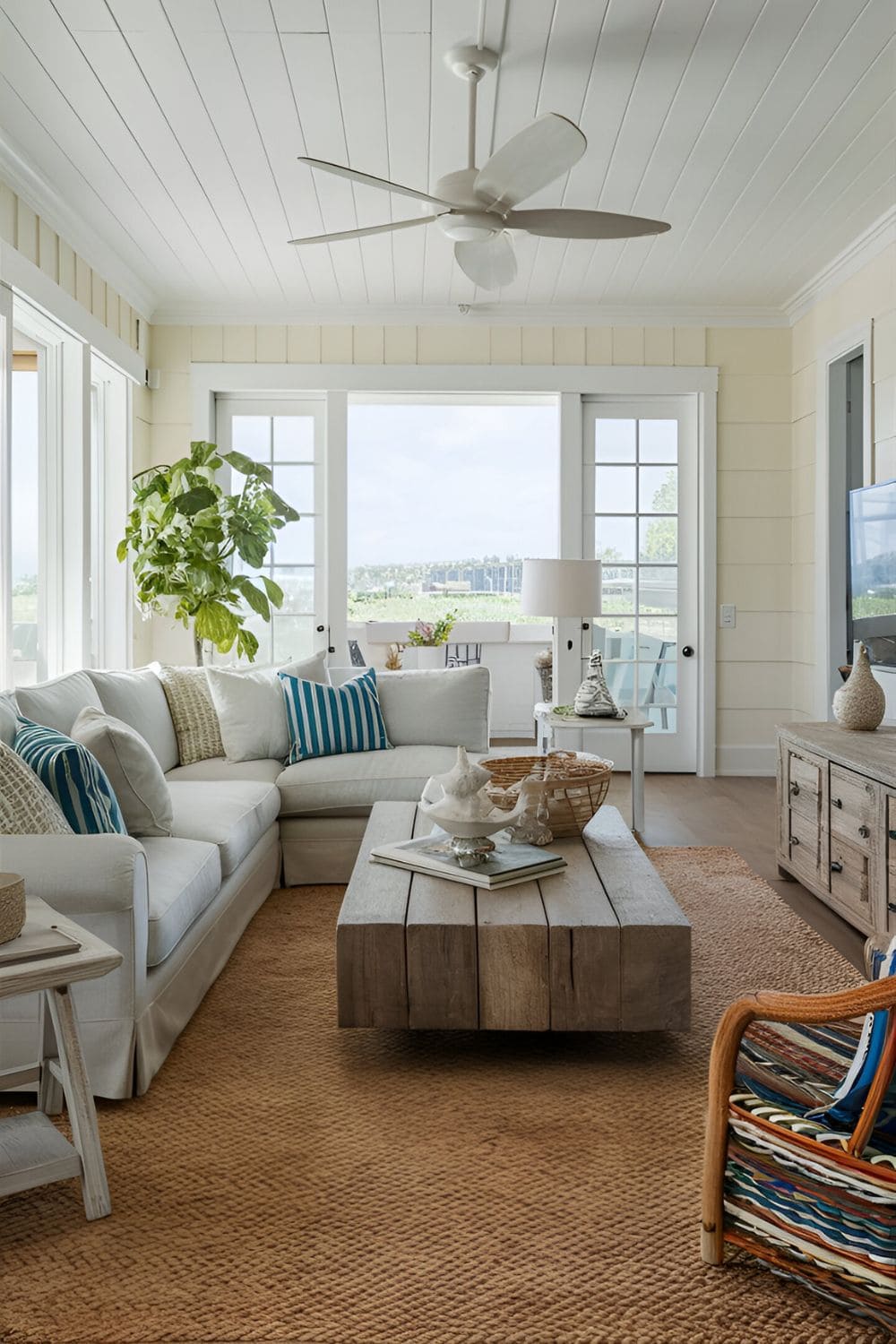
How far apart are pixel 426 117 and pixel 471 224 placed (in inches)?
28.0

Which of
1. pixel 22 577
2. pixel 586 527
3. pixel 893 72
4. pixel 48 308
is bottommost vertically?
pixel 22 577

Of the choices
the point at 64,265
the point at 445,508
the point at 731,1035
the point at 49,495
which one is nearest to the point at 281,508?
the point at 49,495

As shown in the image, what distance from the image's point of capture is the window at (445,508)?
10719mm

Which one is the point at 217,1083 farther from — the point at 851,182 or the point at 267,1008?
the point at 851,182

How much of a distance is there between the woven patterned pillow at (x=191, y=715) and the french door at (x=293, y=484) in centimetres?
199

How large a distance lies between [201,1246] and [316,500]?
16.8 feet

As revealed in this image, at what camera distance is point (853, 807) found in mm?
3309

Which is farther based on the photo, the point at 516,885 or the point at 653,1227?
the point at 516,885

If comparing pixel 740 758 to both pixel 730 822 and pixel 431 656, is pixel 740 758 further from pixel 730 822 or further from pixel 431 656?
pixel 431 656

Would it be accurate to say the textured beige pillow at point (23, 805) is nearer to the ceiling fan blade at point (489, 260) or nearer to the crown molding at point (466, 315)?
the ceiling fan blade at point (489, 260)

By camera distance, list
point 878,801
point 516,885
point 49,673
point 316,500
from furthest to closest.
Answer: point 316,500 < point 49,673 < point 878,801 < point 516,885

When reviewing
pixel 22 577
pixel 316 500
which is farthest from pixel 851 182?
pixel 22 577

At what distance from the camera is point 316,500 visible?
6.42 meters

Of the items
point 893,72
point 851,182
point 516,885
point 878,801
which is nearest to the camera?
point 516,885
